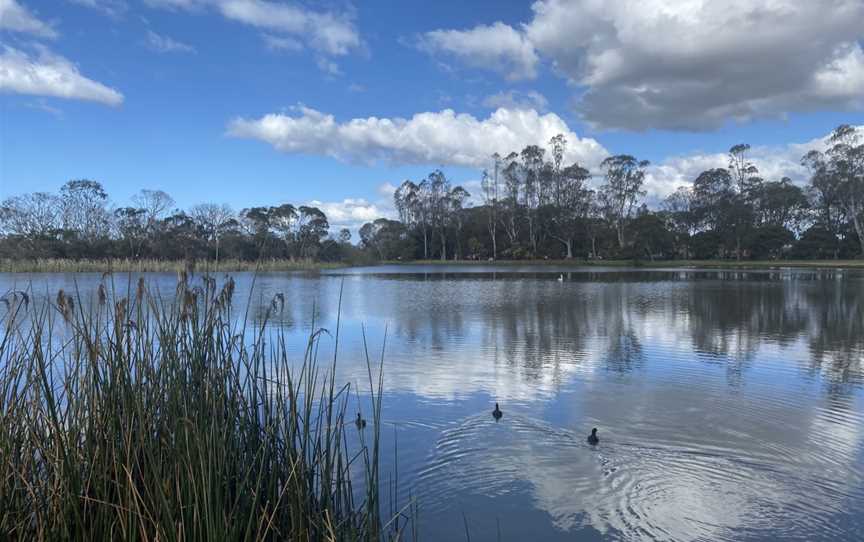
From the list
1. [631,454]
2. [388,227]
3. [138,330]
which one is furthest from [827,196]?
[138,330]

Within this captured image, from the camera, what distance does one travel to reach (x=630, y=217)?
216ft

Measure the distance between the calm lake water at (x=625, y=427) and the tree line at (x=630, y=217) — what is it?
160ft

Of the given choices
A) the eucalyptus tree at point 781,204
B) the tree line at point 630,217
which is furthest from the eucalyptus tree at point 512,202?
the eucalyptus tree at point 781,204

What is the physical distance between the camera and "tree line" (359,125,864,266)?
55562 millimetres

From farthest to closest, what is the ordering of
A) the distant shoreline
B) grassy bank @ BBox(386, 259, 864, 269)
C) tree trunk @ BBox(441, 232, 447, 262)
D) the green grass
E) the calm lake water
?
tree trunk @ BBox(441, 232, 447, 262), grassy bank @ BBox(386, 259, 864, 269), the distant shoreline, the calm lake water, the green grass

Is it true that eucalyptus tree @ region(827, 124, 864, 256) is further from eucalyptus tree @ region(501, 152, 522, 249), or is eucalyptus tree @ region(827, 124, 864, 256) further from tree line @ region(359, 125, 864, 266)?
eucalyptus tree @ region(501, 152, 522, 249)

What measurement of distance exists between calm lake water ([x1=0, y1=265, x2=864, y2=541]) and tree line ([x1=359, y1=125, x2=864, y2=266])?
48.7 m

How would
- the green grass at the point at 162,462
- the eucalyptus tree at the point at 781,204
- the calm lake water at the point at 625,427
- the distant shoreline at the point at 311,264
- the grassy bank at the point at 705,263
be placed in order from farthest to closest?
the eucalyptus tree at the point at 781,204 < the grassy bank at the point at 705,263 < the distant shoreline at the point at 311,264 < the calm lake water at the point at 625,427 < the green grass at the point at 162,462

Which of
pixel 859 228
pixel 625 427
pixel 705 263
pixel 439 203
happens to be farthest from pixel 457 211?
pixel 625 427

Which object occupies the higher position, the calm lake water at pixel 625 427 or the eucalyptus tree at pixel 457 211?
the eucalyptus tree at pixel 457 211

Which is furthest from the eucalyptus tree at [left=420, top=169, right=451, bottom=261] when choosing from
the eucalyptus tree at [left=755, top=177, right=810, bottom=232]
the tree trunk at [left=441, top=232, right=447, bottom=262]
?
the eucalyptus tree at [left=755, top=177, right=810, bottom=232]

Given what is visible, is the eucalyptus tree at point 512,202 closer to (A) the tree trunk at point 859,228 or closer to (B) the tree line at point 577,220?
(B) the tree line at point 577,220

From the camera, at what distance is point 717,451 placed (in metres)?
5.39

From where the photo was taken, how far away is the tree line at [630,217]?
55.6 metres
